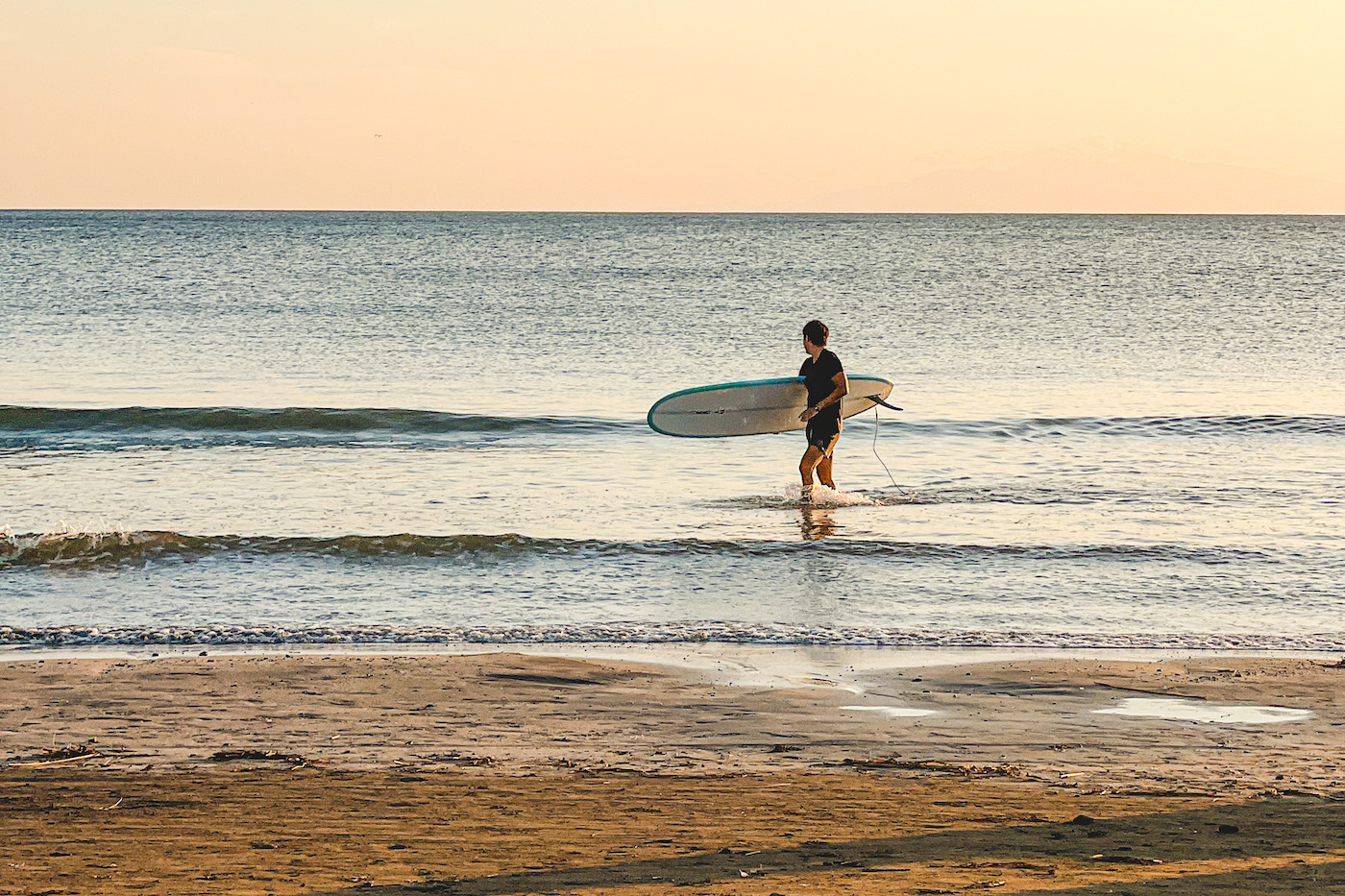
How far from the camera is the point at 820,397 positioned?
43.4ft

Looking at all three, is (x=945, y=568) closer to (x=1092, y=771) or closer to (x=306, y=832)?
(x=1092, y=771)

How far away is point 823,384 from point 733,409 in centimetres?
232

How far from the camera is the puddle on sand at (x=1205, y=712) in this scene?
673 cm

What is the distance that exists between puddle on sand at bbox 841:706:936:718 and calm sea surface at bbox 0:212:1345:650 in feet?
5.41

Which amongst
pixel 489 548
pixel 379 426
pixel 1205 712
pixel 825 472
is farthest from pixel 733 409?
pixel 1205 712

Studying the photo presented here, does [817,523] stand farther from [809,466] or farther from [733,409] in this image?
[733,409]

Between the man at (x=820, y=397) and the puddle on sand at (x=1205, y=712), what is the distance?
6.36 meters

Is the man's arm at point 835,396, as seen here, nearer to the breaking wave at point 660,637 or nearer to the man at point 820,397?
the man at point 820,397

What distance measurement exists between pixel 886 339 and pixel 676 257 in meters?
46.5

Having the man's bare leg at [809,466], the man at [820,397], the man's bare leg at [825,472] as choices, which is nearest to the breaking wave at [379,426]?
the man's bare leg at [825,472]

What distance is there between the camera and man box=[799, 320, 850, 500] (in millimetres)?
13078

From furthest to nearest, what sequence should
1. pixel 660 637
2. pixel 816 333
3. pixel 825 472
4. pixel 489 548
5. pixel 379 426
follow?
pixel 379 426 < pixel 825 472 < pixel 816 333 < pixel 489 548 < pixel 660 637

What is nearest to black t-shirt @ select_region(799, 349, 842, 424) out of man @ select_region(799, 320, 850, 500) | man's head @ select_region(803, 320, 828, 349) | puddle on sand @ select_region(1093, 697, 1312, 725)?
man @ select_region(799, 320, 850, 500)

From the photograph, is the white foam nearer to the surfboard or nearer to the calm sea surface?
the calm sea surface
